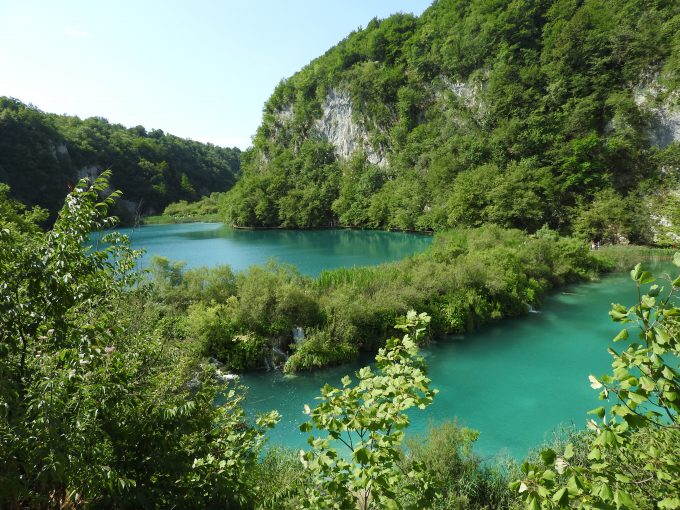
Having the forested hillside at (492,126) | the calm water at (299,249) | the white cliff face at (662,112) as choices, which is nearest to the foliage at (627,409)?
the forested hillside at (492,126)

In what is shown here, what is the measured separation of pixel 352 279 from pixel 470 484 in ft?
42.1

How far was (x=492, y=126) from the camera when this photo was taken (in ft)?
175

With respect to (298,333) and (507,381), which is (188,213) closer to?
(298,333)

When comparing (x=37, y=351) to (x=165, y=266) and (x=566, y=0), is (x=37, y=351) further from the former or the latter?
(x=566, y=0)

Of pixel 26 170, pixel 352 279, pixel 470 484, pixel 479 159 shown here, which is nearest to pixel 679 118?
pixel 479 159

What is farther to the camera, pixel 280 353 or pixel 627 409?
pixel 280 353

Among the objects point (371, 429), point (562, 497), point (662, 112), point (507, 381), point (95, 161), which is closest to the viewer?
point (562, 497)

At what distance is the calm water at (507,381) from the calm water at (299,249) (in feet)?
44.8

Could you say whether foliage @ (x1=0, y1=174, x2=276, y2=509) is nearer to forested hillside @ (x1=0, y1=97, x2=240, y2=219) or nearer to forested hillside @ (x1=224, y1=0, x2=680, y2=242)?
forested hillside @ (x1=224, y1=0, x2=680, y2=242)

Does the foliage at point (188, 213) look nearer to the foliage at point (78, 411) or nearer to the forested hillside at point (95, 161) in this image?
the forested hillside at point (95, 161)

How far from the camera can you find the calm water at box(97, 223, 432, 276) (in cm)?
3387

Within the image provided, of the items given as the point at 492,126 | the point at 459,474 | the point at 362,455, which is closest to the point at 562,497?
the point at 362,455

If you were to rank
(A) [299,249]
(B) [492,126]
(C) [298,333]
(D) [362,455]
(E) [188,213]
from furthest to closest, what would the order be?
1. (E) [188,213]
2. (B) [492,126]
3. (A) [299,249]
4. (C) [298,333]
5. (D) [362,455]

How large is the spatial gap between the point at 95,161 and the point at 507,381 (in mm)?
108016
